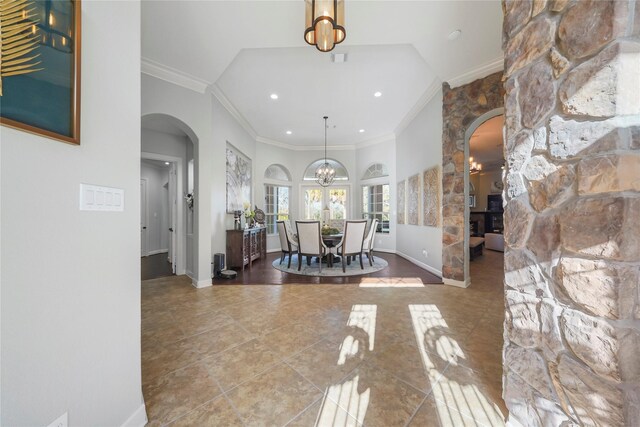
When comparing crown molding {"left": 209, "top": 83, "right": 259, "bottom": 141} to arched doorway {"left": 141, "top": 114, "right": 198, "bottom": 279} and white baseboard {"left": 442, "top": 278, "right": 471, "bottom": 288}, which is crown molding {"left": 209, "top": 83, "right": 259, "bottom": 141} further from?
white baseboard {"left": 442, "top": 278, "right": 471, "bottom": 288}

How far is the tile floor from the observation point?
1.34 metres

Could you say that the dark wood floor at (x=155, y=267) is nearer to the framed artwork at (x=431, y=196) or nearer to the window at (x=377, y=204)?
the framed artwork at (x=431, y=196)

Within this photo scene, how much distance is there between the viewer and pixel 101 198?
105 centimetres

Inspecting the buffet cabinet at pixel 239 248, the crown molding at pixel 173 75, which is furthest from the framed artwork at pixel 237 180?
the crown molding at pixel 173 75

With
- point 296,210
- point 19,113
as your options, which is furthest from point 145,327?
point 296,210

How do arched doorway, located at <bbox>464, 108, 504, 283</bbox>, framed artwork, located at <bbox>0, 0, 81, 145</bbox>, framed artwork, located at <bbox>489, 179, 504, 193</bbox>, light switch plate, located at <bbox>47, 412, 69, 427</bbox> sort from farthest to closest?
framed artwork, located at <bbox>489, 179, 504, 193</bbox>, arched doorway, located at <bbox>464, 108, 504, 283</bbox>, light switch plate, located at <bbox>47, 412, 69, 427</bbox>, framed artwork, located at <bbox>0, 0, 81, 145</bbox>

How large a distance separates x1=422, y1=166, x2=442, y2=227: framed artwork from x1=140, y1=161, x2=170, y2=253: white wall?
6690 millimetres


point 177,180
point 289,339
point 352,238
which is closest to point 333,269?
point 352,238

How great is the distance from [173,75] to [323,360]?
401 centimetres

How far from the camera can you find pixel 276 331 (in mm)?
2234

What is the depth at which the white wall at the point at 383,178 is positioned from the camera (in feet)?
21.0

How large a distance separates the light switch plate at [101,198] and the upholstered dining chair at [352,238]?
11.6 feet

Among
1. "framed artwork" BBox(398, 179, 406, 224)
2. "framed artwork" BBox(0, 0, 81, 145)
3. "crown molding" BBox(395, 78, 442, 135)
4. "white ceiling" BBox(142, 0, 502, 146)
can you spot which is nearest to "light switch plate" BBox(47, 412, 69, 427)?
"framed artwork" BBox(0, 0, 81, 145)

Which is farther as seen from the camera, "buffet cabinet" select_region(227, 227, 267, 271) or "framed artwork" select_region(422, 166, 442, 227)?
"buffet cabinet" select_region(227, 227, 267, 271)
